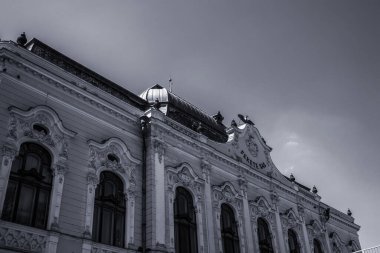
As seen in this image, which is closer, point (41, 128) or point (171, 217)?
point (41, 128)

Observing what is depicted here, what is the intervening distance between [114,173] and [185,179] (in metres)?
4.16

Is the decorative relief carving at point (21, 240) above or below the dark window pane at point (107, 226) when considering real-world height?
below

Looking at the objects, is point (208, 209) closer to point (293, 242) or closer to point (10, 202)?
point (293, 242)

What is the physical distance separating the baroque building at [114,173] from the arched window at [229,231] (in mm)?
55

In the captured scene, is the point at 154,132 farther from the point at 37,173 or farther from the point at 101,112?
the point at 37,173

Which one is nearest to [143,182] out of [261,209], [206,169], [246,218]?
[206,169]

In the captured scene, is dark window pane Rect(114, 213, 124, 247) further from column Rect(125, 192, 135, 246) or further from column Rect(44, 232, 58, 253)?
column Rect(44, 232, 58, 253)

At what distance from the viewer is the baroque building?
14.1m

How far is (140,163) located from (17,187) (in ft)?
19.8

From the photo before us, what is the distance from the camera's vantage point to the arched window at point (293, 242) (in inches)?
997

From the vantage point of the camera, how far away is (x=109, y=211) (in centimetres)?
1638

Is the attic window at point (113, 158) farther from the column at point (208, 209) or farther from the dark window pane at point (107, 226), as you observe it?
the column at point (208, 209)

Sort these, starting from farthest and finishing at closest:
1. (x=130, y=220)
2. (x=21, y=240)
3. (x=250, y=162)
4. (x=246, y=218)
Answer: (x=250, y=162) → (x=246, y=218) → (x=130, y=220) → (x=21, y=240)

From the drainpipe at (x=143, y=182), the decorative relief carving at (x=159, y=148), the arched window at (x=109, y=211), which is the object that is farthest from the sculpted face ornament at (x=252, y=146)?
the arched window at (x=109, y=211)
